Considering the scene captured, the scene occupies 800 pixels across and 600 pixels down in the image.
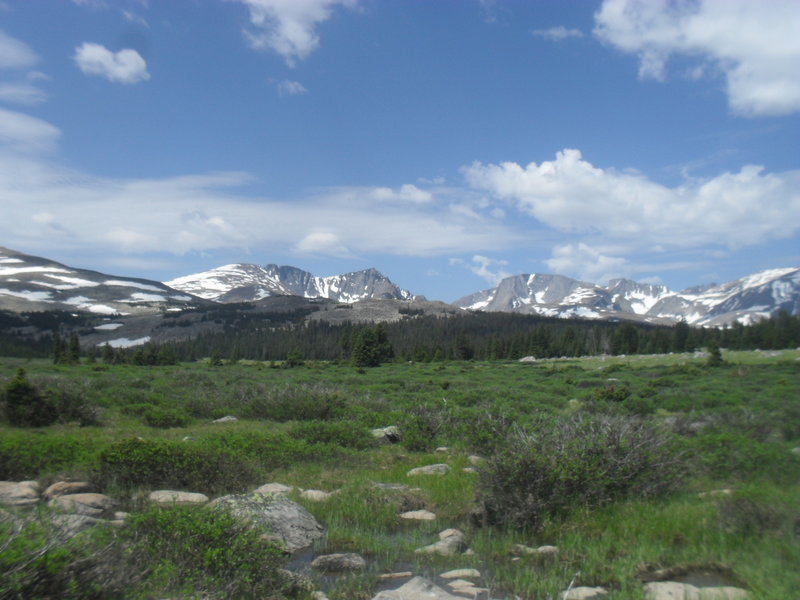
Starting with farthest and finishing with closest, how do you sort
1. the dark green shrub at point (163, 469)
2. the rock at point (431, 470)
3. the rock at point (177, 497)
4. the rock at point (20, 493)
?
the rock at point (431, 470), the dark green shrub at point (163, 469), the rock at point (177, 497), the rock at point (20, 493)

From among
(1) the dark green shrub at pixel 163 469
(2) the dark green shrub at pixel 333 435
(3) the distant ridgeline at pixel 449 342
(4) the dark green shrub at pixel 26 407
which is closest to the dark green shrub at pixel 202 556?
(1) the dark green shrub at pixel 163 469

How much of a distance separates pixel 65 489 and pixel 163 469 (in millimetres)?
1428

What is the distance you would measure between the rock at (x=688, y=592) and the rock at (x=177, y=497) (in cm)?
613

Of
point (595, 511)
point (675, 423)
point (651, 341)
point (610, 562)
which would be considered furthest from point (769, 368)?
point (651, 341)

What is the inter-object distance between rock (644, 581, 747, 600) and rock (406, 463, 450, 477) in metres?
6.18

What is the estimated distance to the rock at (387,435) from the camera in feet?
50.0

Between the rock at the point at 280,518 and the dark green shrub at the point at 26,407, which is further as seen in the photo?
the dark green shrub at the point at 26,407

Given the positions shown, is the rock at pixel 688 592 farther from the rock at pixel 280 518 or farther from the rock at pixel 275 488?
the rock at pixel 275 488

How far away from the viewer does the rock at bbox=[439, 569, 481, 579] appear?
18.4ft

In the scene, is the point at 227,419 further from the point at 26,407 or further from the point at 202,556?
the point at 202,556

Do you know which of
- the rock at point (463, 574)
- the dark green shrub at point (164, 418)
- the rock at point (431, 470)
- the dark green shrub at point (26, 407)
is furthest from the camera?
the dark green shrub at point (164, 418)

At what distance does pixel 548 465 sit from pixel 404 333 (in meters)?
172

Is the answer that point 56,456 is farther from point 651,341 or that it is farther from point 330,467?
point 651,341

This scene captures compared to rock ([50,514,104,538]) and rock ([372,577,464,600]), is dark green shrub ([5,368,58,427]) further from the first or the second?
rock ([372,577,464,600])
